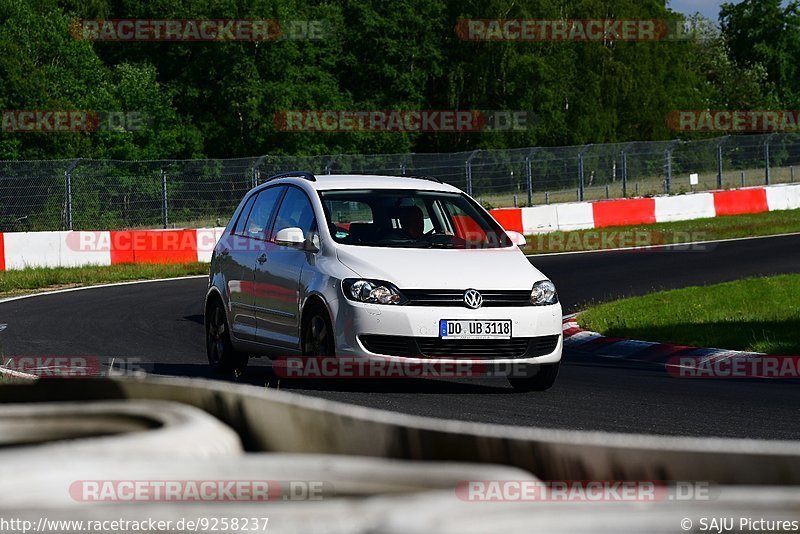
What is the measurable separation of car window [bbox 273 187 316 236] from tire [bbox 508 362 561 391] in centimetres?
203

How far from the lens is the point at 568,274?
74.9 feet

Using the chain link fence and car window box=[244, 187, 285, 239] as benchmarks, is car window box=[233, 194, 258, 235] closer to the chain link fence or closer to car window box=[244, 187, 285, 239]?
car window box=[244, 187, 285, 239]

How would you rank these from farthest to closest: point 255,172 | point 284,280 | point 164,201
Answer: point 255,172, point 164,201, point 284,280

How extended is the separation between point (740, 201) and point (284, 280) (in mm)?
27922

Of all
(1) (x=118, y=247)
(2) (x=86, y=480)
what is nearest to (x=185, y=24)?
(1) (x=118, y=247)

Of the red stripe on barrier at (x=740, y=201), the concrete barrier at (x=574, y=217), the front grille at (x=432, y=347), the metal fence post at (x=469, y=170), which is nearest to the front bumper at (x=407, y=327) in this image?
the front grille at (x=432, y=347)

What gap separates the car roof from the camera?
11078 millimetres

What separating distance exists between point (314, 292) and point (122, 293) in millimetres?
11281

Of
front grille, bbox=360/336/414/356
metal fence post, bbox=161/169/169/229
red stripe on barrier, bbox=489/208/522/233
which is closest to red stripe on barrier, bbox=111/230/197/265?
metal fence post, bbox=161/169/169/229

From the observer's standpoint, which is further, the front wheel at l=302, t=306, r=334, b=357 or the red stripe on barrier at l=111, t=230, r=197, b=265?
the red stripe on barrier at l=111, t=230, r=197, b=265

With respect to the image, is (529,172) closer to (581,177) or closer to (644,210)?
(581,177)

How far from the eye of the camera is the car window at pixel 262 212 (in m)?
11.5

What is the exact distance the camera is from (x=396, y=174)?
34.3m

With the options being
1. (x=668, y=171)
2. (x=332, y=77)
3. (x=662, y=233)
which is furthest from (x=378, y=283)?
(x=332, y=77)
